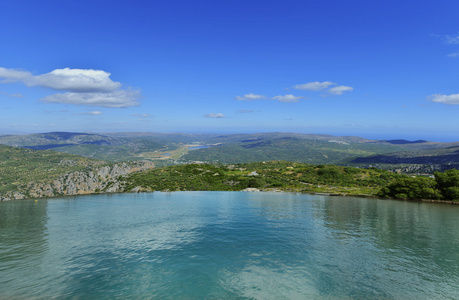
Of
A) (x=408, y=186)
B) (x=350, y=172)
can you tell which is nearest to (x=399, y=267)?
(x=408, y=186)

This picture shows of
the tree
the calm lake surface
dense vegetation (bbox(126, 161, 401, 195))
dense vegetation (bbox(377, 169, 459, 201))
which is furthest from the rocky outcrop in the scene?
the tree

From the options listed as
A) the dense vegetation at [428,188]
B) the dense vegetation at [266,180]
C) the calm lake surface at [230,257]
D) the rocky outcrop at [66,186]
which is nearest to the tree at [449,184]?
the dense vegetation at [428,188]

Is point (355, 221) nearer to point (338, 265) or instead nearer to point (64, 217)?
point (338, 265)

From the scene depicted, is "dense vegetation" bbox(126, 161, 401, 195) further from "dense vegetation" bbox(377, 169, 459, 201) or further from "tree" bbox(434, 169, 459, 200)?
"tree" bbox(434, 169, 459, 200)

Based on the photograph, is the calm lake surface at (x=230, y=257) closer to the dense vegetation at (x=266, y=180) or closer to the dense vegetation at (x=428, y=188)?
the dense vegetation at (x=428, y=188)

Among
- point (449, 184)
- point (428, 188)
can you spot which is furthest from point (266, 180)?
Result: point (449, 184)

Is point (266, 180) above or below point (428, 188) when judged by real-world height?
below

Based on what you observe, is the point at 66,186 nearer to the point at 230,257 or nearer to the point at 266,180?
the point at 266,180
